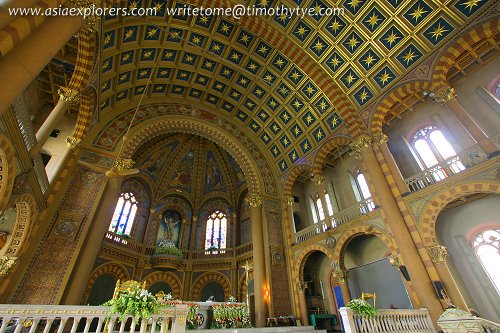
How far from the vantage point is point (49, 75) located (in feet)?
40.0

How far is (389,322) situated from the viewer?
7566 mm

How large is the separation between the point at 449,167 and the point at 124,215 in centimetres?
1895

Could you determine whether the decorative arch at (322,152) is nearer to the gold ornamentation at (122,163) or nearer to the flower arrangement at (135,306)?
the gold ornamentation at (122,163)

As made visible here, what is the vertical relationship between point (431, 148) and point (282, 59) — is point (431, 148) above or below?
below

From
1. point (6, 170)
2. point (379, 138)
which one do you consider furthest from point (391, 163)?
point (6, 170)

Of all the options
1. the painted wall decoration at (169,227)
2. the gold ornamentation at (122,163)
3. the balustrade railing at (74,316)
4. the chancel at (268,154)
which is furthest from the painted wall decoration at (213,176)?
the balustrade railing at (74,316)

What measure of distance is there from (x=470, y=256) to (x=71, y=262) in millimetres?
16162

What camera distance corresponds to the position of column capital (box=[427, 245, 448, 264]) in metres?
8.68

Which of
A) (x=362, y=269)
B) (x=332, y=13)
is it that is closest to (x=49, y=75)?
(x=332, y=13)

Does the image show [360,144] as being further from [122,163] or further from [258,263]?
[122,163]

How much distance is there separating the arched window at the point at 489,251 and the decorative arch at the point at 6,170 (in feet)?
55.0

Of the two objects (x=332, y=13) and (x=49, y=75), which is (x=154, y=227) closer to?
(x=49, y=75)

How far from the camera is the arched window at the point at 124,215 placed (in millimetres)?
16464

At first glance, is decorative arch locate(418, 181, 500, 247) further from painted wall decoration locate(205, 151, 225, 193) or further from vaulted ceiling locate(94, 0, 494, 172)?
painted wall decoration locate(205, 151, 225, 193)
